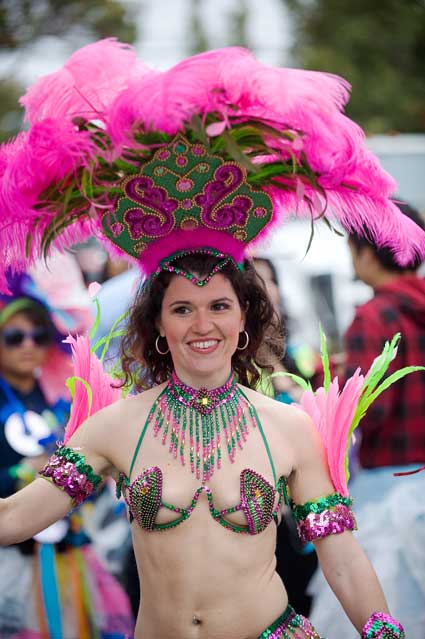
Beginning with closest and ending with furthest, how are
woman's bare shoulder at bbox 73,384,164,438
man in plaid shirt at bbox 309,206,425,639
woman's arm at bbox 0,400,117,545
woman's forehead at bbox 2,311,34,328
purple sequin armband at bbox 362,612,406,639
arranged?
purple sequin armband at bbox 362,612,406,639 → woman's arm at bbox 0,400,117,545 → woman's bare shoulder at bbox 73,384,164,438 → man in plaid shirt at bbox 309,206,425,639 → woman's forehead at bbox 2,311,34,328

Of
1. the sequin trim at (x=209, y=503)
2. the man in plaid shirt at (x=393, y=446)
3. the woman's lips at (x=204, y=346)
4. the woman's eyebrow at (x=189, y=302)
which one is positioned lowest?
the man in plaid shirt at (x=393, y=446)

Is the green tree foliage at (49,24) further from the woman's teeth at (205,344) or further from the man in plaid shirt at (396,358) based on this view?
the woman's teeth at (205,344)

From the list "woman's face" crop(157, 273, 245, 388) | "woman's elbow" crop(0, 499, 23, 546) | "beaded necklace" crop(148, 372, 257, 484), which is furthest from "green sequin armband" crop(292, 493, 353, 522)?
"woman's elbow" crop(0, 499, 23, 546)

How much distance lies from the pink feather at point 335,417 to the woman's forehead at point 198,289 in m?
0.45

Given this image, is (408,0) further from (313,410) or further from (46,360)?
(313,410)

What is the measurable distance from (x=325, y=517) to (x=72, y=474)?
0.74 meters

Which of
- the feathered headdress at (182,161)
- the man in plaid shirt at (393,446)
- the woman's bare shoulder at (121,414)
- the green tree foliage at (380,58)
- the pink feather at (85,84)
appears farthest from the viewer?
the green tree foliage at (380,58)

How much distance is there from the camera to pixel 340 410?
2.81 meters

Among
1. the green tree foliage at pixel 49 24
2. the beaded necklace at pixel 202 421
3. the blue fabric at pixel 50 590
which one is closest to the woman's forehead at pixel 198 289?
the beaded necklace at pixel 202 421

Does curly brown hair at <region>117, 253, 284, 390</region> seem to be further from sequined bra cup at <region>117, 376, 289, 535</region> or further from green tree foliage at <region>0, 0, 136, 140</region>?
green tree foliage at <region>0, 0, 136, 140</region>

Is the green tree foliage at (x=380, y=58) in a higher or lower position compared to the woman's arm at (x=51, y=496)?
lower

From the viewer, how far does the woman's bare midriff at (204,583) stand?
2.56 m

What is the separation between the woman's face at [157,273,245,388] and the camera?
265 centimetres

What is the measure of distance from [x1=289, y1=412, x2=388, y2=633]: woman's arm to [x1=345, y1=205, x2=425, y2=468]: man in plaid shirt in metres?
1.51
